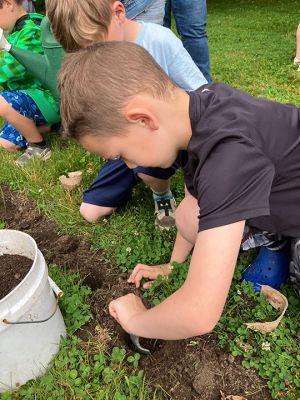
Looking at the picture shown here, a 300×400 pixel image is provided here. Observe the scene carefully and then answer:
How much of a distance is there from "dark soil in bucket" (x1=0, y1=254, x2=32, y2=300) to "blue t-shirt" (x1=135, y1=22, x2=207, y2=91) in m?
1.16

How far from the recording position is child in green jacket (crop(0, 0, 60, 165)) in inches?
124

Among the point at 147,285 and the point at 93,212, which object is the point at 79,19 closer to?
the point at 93,212

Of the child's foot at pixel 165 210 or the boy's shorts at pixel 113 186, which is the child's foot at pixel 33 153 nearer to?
the boy's shorts at pixel 113 186

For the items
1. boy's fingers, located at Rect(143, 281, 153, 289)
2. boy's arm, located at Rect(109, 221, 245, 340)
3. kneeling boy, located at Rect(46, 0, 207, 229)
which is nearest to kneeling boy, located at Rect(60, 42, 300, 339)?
boy's arm, located at Rect(109, 221, 245, 340)

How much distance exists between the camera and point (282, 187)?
60.0 inches

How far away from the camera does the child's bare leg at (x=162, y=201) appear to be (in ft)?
7.59

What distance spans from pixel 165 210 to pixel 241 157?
1.19 metres

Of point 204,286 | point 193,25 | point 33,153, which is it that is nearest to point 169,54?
point 193,25

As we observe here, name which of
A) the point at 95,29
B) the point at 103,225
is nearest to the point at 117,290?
the point at 103,225

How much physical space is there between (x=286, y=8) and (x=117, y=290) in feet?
32.7

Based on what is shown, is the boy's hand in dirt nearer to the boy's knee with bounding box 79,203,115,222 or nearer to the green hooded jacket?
the boy's knee with bounding box 79,203,115,222

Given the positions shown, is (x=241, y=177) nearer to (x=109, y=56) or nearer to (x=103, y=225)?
(x=109, y=56)

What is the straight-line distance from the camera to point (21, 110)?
10.7 feet

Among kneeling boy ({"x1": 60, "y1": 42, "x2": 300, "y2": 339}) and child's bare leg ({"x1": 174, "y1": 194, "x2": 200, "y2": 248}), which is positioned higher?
kneeling boy ({"x1": 60, "y1": 42, "x2": 300, "y2": 339})
